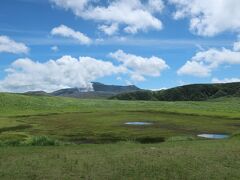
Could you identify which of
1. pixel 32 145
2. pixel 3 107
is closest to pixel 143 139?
pixel 32 145

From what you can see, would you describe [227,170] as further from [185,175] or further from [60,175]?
[60,175]

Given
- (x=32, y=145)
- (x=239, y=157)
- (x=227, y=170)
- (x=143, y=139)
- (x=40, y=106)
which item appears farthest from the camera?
(x=40, y=106)

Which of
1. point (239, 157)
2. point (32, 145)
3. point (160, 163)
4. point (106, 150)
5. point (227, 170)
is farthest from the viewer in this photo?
point (32, 145)

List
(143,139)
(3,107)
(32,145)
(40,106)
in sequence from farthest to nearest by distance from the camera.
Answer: (40,106) < (3,107) < (143,139) < (32,145)

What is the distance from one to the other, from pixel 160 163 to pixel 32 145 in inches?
723

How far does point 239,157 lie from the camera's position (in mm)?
31219

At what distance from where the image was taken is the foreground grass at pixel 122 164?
24844 mm

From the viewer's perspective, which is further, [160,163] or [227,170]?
[160,163]

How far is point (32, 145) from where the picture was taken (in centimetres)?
4244

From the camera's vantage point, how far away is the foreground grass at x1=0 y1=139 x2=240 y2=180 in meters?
24.8

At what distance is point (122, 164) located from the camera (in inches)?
1108

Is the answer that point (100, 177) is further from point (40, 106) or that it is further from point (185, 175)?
point (40, 106)

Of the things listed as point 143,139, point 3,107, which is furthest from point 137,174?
point 3,107

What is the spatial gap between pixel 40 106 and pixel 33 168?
159m
